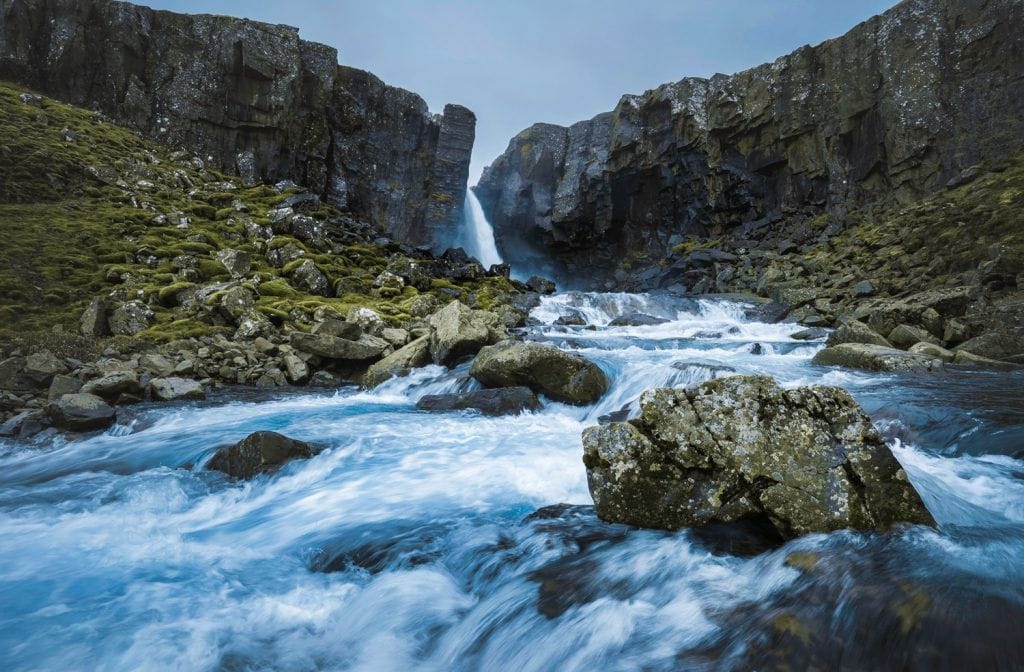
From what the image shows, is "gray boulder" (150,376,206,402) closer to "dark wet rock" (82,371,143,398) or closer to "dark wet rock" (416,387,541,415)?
"dark wet rock" (82,371,143,398)

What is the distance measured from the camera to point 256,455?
622 cm

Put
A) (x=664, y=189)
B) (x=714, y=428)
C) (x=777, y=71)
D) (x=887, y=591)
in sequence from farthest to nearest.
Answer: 1. (x=664, y=189)
2. (x=777, y=71)
3. (x=714, y=428)
4. (x=887, y=591)

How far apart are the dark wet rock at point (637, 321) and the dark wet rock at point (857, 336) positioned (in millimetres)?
9111

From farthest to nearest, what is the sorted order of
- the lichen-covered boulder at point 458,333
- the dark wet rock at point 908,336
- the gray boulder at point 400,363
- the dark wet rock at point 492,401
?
the lichen-covered boulder at point 458,333
the gray boulder at point 400,363
the dark wet rock at point 908,336
the dark wet rock at point 492,401

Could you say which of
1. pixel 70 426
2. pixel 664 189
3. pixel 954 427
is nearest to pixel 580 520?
pixel 954 427

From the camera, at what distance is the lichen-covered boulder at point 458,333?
1259cm

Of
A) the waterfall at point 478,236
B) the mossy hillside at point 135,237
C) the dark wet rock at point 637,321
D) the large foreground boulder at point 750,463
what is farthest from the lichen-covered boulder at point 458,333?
the waterfall at point 478,236

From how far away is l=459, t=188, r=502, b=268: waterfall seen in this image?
160 feet

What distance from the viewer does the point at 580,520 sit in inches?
170

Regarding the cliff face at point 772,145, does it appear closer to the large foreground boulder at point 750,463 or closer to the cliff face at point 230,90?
the cliff face at point 230,90

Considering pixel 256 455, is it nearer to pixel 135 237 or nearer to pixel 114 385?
pixel 114 385

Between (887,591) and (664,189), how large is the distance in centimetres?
4371

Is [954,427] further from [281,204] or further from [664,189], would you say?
[664,189]

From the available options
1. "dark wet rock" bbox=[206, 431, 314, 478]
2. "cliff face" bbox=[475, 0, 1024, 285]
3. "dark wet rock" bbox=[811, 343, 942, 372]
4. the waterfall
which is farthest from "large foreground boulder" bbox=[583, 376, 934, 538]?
the waterfall
